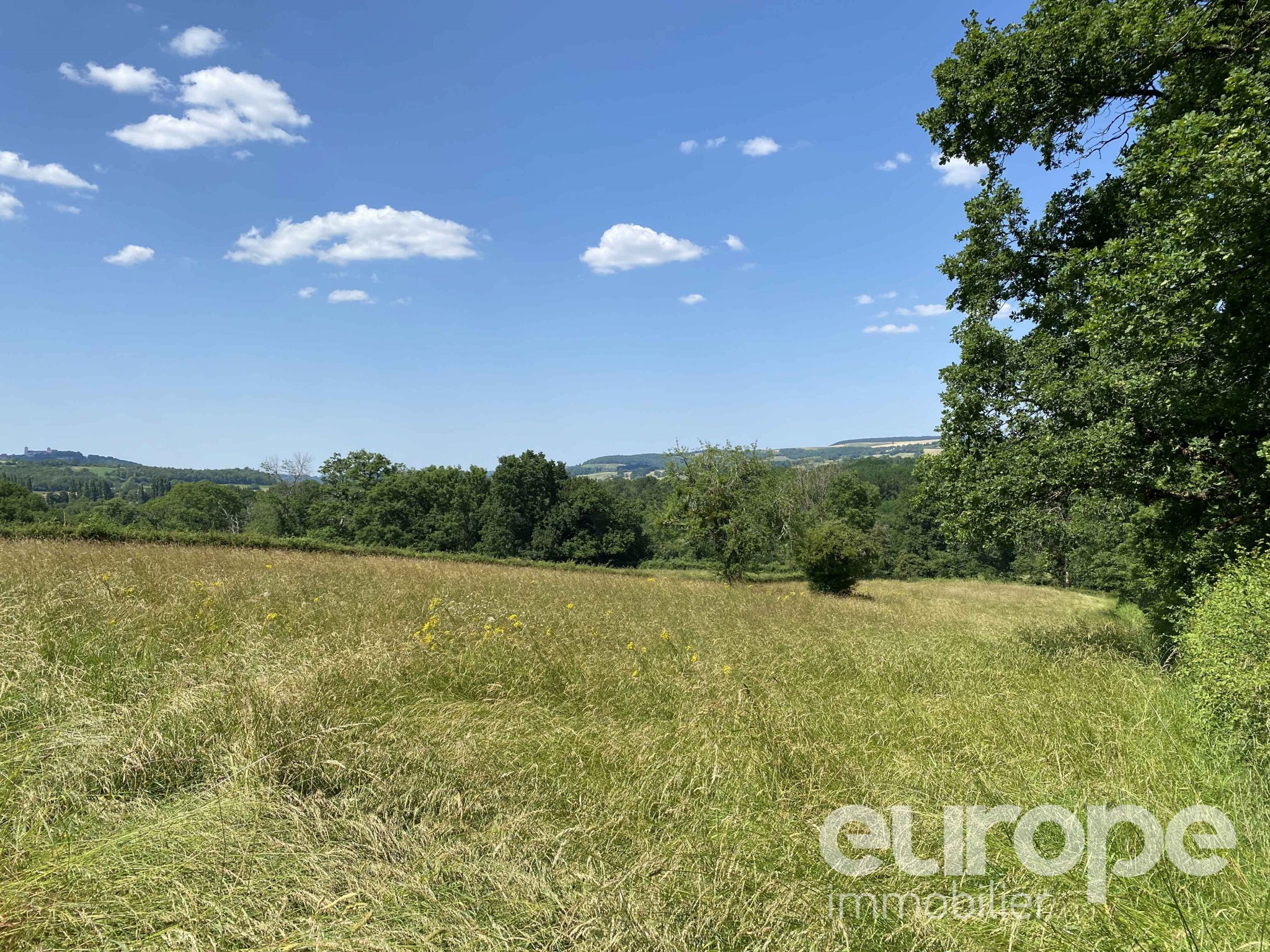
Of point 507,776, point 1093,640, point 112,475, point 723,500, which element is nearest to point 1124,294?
point 1093,640

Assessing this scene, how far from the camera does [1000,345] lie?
34.6 ft

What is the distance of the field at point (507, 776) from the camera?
2354mm

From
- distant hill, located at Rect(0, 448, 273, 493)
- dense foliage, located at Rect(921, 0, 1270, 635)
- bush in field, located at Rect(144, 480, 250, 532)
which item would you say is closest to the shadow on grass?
dense foliage, located at Rect(921, 0, 1270, 635)

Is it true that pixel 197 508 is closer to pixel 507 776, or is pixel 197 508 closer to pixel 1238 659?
pixel 507 776

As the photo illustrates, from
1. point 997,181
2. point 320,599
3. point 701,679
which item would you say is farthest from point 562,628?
point 997,181

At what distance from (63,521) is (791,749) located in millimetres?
20110

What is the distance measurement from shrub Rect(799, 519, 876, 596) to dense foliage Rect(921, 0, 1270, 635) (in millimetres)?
12288

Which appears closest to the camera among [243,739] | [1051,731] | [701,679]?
[243,739]

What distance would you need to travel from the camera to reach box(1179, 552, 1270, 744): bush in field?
417 centimetres

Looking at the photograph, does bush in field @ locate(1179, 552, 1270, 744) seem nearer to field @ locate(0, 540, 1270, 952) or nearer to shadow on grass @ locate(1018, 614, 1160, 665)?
field @ locate(0, 540, 1270, 952)

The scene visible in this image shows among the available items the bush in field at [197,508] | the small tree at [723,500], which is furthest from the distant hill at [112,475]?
the small tree at [723,500]

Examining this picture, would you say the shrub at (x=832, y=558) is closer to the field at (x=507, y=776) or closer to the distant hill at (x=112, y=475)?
the field at (x=507, y=776)

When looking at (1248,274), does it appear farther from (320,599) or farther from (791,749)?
(320,599)

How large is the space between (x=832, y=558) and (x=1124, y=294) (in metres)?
17.5
